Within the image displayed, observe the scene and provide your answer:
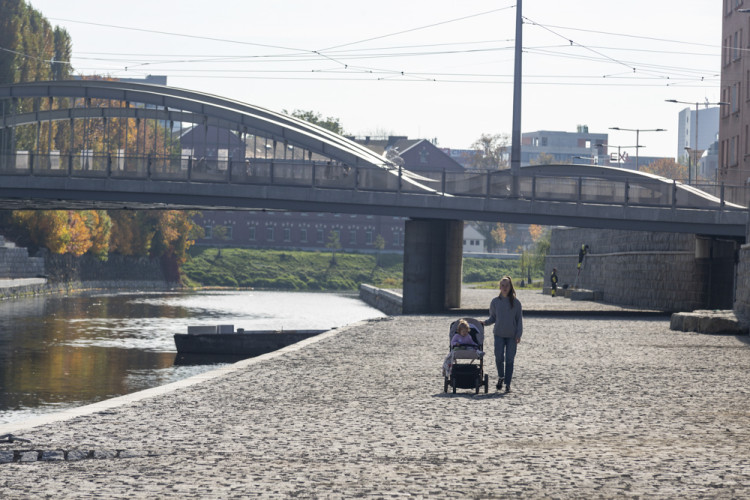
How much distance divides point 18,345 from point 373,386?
2240 cm

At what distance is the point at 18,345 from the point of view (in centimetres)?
3659

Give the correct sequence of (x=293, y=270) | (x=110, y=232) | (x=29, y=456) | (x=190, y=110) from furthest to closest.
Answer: (x=293, y=270), (x=110, y=232), (x=190, y=110), (x=29, y=456)

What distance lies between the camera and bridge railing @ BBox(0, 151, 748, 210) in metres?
42.7

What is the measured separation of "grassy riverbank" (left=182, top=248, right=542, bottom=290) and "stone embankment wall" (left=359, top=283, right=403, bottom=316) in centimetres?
2216

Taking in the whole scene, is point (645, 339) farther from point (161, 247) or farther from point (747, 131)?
point (161, 247)

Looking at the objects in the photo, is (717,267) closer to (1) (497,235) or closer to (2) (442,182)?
(2) (442,182)

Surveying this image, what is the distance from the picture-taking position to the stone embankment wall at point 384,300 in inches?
2373

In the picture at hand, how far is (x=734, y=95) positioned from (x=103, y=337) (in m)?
43.7

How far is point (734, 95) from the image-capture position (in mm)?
69438

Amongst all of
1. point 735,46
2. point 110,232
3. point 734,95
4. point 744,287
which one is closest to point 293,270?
point 110,232

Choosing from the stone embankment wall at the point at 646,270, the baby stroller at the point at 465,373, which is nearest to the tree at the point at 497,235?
the stone embankment wall at the point at 646,270

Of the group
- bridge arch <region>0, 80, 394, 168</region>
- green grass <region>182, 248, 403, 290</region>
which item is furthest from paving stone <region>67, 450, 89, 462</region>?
green grass <region>182, 248, 403, 290</region>

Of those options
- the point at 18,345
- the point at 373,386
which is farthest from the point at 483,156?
the point at 373,386

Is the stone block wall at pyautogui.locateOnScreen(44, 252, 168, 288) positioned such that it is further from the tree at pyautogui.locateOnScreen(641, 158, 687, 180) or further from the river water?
the tree at pyautogui.locateOnScreen(641, 158, 687, 180)
